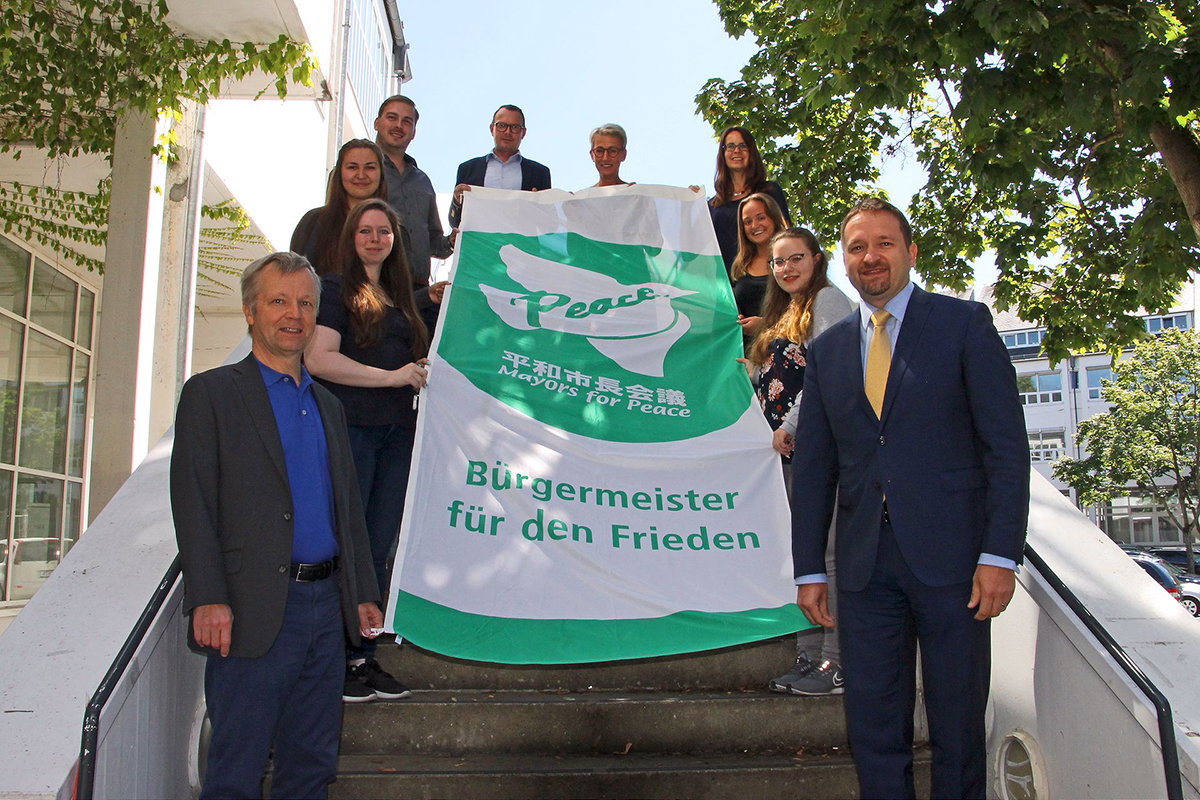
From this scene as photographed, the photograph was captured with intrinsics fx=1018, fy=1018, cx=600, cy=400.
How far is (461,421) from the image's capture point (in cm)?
432

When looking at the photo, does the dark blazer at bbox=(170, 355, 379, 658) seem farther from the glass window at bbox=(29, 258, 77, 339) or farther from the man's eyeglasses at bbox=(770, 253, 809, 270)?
the glass window at bbox=(29, 258, 77, 339)

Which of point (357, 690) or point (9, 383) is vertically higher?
point (9, 383)

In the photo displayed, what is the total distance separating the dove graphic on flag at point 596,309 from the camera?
5133 mm

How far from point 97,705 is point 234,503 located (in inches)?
23.8

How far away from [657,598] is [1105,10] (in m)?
5.34

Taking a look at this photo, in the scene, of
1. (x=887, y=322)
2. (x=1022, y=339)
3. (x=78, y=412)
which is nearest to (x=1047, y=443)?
(x=1022, y=339)

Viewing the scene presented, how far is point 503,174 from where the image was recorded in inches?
262

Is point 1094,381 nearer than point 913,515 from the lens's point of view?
No

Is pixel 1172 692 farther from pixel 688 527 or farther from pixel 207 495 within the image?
pixel 207 495

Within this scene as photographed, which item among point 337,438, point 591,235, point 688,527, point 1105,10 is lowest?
point 688,527

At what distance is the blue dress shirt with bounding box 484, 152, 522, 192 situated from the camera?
21.8 feet

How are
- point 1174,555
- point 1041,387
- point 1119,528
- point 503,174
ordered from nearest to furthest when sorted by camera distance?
point 503,174 → point 1174,555 → point 1119,528 → point 1041,387

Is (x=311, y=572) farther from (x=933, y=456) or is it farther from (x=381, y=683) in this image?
(x=933, y=456)

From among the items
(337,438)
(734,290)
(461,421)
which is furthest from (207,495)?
(734,290)
